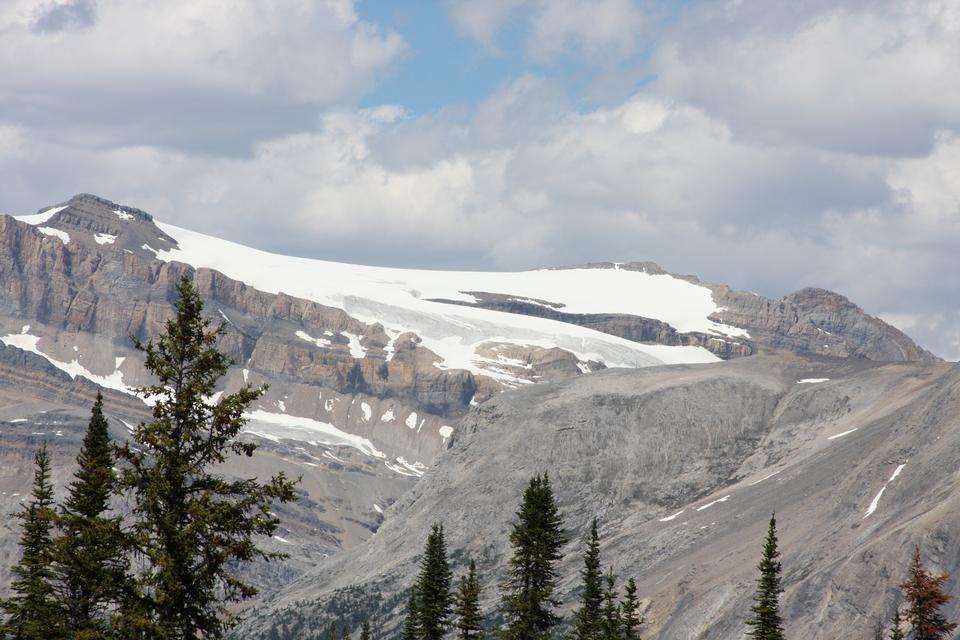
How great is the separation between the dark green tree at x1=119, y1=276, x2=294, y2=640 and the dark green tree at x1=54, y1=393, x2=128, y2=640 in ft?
1.61

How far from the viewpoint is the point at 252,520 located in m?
23.7

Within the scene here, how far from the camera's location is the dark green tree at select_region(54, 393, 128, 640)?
78.8 ft

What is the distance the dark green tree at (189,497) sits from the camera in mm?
23641

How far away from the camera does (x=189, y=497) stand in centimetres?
2453

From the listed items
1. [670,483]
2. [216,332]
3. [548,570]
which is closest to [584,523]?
[670,483]

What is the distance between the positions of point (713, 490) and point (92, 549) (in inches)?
5641

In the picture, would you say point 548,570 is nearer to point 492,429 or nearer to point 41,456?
point 41,456

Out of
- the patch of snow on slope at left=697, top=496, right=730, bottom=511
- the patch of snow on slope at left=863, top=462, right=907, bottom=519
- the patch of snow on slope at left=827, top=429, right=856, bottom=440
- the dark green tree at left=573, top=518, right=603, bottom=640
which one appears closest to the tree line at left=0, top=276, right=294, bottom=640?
the dark green tree at left=573, top=518, right=603, bottom=640

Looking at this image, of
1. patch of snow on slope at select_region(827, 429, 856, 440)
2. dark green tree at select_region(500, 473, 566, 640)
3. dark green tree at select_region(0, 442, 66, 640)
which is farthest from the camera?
patch of snow on slope at select_region(827, 429, 856, 440)

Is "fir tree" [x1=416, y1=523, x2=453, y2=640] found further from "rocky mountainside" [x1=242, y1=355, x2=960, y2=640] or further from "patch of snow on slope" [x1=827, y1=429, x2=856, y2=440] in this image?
"patch of snow on slope" [x1=827, y1=429, x2=856, y2=440]

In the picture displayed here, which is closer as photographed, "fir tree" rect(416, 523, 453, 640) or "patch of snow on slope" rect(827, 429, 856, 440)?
"fir tree" rect(416, 523, 453, 640)

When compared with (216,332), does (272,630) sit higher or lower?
lower

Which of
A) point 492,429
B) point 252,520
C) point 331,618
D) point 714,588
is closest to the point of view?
point 252,520

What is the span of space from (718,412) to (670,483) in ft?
51.6
